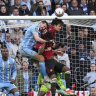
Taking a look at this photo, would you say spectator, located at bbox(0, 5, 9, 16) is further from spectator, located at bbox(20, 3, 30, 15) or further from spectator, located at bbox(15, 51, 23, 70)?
spectator, located at bbox(15, 51, 23, 70)

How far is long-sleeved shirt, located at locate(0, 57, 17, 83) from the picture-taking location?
45.2 feet

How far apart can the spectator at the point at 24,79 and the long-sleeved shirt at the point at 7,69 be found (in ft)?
0.66

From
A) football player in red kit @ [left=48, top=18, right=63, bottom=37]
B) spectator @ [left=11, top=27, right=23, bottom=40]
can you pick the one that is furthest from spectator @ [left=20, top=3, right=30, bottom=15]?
football player in red kit @ [left=48, top=18, right=63, bottom=37]

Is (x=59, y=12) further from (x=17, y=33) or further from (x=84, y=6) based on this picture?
(x=84, y=6)

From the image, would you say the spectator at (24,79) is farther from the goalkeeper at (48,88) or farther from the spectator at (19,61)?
the goalkeeper at (48,88)

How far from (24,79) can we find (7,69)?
0.51 meters

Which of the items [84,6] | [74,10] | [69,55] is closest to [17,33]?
[69,55]

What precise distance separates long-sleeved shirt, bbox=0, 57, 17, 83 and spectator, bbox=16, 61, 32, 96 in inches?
7.9

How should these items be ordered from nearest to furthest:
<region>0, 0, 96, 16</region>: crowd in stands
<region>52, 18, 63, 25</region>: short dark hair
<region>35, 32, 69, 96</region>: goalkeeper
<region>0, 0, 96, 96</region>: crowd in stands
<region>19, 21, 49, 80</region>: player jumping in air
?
<region>35, 32, 69, 96</region>: goalkeeper
<region>19, 21, 49, 80</region>: player jumping in air
<region>52, 18, 63, 25</region>: short dark hair
<region>0, 0, 96, 96</region>: crowd in stands
<region>0, 0, 96, 16</region>: crowd in stands

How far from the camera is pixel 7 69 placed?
13891 mm

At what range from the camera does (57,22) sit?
12039 millimetres

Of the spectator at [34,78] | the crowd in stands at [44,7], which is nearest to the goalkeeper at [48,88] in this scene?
the spectator at [34,78]

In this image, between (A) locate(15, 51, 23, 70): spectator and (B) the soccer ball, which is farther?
(A) locate(15, 51, 23, 70): spectator

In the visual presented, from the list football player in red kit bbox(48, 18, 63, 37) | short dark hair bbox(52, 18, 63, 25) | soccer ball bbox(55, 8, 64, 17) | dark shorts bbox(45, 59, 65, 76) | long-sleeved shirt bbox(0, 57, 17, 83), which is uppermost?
soccer ball bbox(55, 8, 64, 17)
